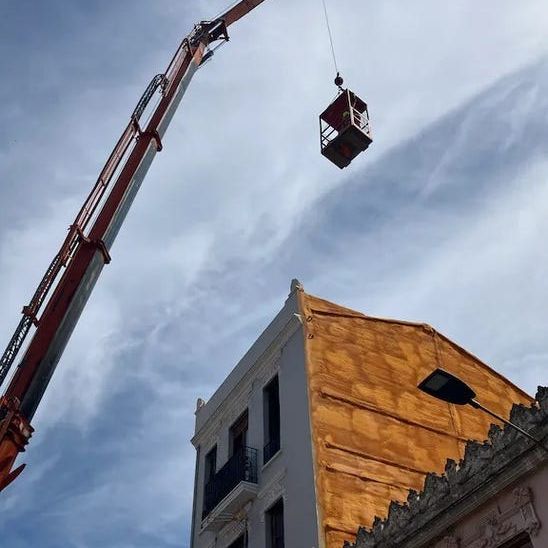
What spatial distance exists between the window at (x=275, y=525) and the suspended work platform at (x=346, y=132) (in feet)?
37.5

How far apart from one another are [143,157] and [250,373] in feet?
23.9

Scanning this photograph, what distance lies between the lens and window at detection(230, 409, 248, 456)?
2312 cm

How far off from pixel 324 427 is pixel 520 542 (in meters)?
7.78

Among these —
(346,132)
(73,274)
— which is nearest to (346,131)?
(346,132)

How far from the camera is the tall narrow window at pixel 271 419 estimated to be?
20761 mm

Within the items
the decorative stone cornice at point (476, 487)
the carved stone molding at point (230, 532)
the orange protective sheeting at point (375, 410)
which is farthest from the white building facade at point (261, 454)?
the decorative stone cornice at point (476, 487)

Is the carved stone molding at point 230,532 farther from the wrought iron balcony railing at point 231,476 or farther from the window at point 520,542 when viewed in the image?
the window at point 520,542

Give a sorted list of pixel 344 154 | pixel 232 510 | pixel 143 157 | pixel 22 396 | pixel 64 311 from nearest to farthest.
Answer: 1. pixel 22 396
2. pixel 64 311
3. pixel 232 510
4. pixel 143 157
5. pixel 344 154

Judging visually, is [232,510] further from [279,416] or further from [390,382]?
[390,382]

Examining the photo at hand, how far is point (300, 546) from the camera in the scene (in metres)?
17.9

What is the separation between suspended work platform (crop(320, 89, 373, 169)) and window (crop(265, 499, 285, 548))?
37.5ft

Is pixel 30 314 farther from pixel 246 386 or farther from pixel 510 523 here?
pixel 510 523

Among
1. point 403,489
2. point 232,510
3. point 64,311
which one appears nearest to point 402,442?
point 403,489

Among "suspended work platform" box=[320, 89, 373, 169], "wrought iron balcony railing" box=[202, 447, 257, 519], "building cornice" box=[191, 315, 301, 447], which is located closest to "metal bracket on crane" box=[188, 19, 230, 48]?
"suspended work platform" box=[320, 89, 373, 169]
